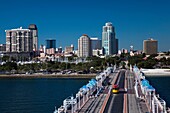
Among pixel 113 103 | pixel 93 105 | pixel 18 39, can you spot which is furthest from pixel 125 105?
pixel 18 39

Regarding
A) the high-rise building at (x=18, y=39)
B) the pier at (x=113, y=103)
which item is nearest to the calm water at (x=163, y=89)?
the pier at (x=113, y=103)

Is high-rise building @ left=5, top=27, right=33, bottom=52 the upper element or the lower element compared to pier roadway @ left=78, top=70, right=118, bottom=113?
upper

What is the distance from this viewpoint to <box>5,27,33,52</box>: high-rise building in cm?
17474

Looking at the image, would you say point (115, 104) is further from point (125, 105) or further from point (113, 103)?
point (125, 105)

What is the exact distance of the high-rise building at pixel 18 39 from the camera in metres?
175

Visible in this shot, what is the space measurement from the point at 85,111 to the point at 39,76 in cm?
7423

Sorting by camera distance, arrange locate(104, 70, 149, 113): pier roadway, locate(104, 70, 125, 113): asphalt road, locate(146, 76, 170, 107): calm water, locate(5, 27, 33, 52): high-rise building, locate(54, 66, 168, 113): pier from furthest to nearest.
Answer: locate(5, 27, 33, 52): high-rise building → locate(146, 76, 170, 107): calm water → locate(104, 70, 125, 113): asphalt road → locate(104, 70, 149, 113): pier roadway → locate(54, 66, 168, 113): pier

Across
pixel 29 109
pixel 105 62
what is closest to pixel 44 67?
pixel 105 62

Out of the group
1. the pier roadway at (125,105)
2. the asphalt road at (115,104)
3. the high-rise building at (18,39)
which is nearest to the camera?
the pier roadway at (125,105)

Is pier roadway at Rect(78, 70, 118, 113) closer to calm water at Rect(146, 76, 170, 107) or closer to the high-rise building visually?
calm water at Rect(146, 76, 170, 107)

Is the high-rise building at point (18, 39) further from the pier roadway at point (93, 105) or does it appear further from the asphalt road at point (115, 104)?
the pier roadway at point (93, 105)

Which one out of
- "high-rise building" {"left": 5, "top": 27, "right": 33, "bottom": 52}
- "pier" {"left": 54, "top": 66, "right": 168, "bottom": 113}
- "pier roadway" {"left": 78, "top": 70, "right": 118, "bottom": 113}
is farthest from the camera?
"high-rise building" {"left": 5, "top": 27, "right": 33, "bottom": 52}

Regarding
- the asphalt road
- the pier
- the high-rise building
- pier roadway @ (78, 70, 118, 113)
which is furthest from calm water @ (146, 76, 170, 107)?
the high-rise building

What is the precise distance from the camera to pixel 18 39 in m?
174
